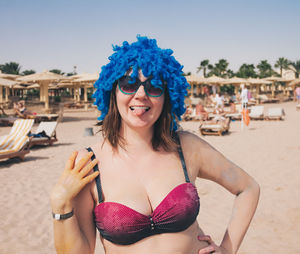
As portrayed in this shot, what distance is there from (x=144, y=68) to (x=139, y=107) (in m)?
A: 0.20

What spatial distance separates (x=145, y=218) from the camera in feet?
4.61

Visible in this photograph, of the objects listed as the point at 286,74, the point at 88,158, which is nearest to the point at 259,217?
the point at 88,158

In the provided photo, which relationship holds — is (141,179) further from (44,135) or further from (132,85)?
(44,135)

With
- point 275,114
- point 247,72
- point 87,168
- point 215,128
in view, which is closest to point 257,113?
point 275,114

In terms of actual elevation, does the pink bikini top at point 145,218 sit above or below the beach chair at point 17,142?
above

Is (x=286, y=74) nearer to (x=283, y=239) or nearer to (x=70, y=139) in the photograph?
(x=70, y=139)

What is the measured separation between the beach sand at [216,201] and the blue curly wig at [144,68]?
266 centimetres

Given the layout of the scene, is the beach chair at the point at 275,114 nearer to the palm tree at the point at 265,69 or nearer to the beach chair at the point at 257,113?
the beach chair at the point at 257,113

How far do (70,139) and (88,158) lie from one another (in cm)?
1101

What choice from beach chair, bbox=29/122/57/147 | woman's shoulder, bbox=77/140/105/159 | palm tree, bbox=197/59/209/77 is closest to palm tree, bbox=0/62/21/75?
palm tree, bbox=197/59/209/77

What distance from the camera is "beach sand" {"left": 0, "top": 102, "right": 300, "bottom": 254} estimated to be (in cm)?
381

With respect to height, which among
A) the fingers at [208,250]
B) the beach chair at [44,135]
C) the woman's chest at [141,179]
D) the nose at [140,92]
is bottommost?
the beach chair at [44,135]

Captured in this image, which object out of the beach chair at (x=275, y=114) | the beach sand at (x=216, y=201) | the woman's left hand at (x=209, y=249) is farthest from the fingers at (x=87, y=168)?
the beach chair at (x=275, y=114)

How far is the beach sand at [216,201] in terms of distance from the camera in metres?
3.81
